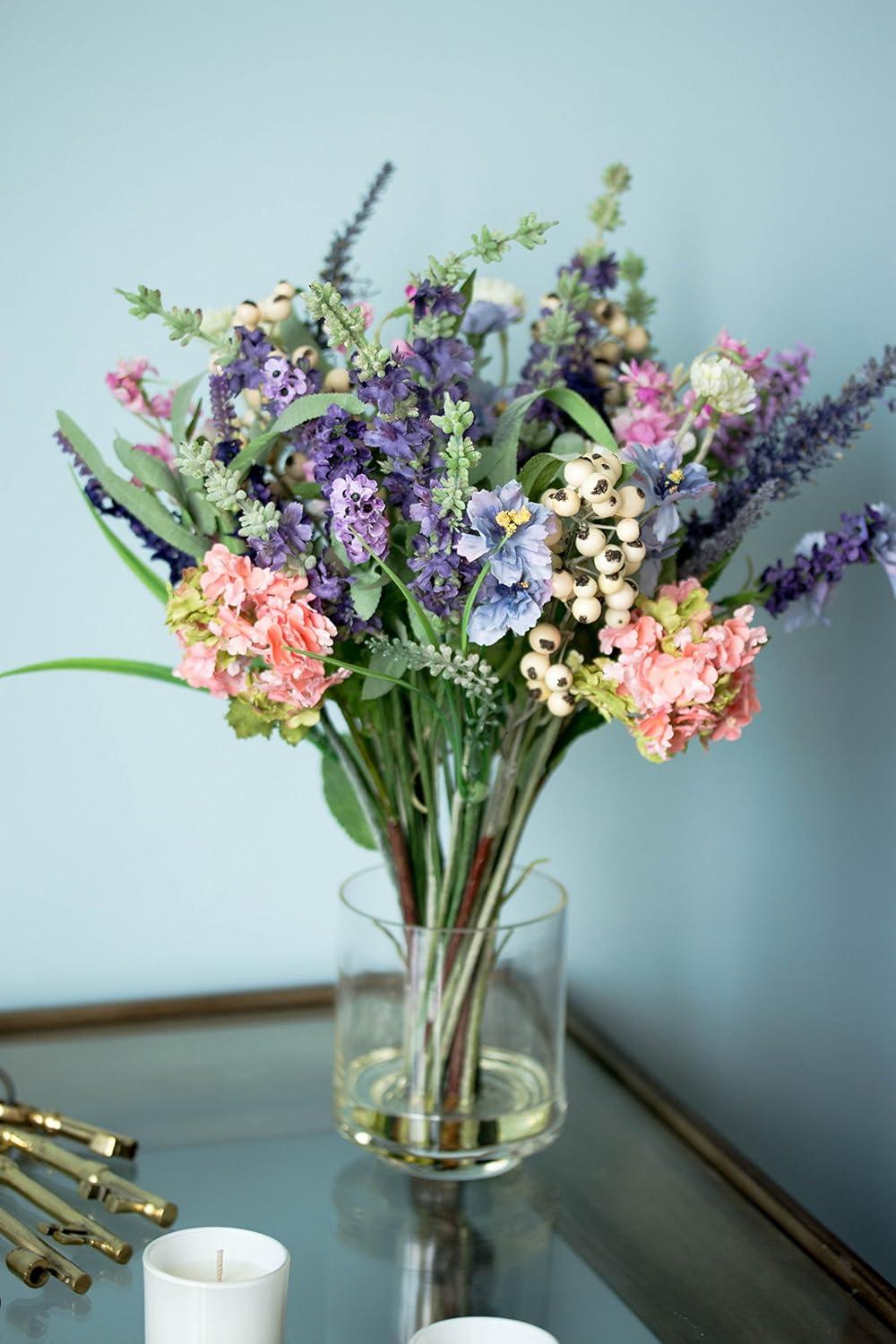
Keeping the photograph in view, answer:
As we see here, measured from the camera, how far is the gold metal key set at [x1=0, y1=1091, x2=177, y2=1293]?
30.0 inches

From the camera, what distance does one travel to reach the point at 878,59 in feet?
3.84

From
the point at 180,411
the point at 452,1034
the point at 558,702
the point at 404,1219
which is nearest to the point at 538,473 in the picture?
the point at 558,702

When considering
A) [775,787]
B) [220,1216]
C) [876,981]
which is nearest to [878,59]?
[775,787]

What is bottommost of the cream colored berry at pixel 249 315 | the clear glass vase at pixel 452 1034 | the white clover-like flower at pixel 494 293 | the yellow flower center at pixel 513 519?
the clear glass vase at pixel 452 1034

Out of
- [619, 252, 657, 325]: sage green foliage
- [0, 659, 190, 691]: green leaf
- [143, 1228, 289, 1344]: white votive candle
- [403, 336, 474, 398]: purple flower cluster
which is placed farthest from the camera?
[619, 252, 657, 325]: sage green foliage

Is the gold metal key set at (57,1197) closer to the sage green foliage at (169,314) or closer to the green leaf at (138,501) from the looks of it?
the green leaf at (138,501)

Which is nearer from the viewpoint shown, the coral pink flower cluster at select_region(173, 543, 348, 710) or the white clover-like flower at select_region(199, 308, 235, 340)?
the coral pink flower cluster at select_region(173, 543, 348, 710)

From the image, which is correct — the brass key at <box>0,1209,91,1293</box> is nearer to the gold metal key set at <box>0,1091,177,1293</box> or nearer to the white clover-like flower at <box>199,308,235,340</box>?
the gold metal key set at <box>0,1091,177,1293</box>

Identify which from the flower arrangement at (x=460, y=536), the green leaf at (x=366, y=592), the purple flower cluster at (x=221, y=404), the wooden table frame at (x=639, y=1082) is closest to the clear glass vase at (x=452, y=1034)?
the flower arrangement at (x=460, y=536)

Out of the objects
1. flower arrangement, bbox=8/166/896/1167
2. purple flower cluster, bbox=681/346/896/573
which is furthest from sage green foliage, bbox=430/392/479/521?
purple flower cluster, bbox=681/346/896/573

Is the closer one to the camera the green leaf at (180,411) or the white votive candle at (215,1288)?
the white votive candle at (215,1288)

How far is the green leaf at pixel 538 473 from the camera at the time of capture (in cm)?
73

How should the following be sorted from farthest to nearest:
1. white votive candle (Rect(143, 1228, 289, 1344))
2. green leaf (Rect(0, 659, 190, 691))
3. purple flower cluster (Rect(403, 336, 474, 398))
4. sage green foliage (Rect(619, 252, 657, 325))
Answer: sage green foliage (Rect(619, 252, 657, 325)) → green leaf (Rect(0, 659, 190, 691)) → purple flower cluster (Rect(403, 336, 474, 398)) → white votive candle (Rect(143, 1228, 289, 1344))

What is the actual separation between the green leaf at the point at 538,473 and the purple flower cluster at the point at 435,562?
0.06 meters
